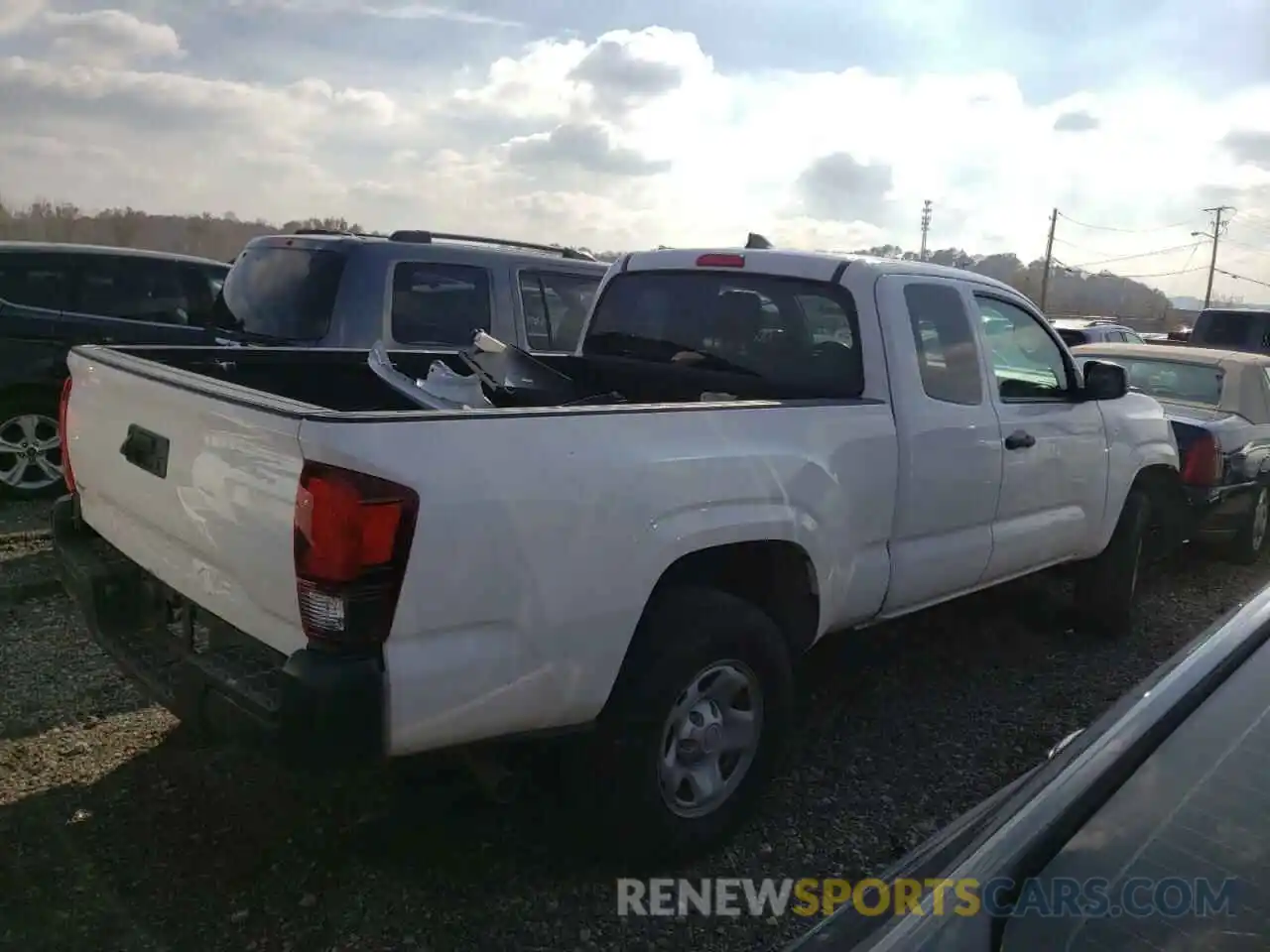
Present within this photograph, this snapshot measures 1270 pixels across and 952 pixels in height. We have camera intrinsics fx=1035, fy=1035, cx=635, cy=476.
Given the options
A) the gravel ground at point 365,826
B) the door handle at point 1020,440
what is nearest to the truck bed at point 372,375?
the door handle at point 1020,440

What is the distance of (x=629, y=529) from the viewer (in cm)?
279

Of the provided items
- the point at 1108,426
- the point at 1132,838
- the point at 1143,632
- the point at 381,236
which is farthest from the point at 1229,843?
the point at 381,236

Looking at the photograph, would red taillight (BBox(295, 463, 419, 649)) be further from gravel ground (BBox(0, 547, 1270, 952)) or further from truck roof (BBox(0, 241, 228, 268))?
truck roof (BBox(0, 241, 228, 268))

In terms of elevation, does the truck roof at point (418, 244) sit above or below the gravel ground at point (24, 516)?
above

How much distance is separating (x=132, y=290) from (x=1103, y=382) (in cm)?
670

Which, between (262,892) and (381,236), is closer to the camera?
(262,892)

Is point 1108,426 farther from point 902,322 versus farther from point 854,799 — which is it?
point 854,799

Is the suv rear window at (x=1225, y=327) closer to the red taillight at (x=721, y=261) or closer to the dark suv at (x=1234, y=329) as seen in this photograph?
the dark suv at (x=1234, y=329)

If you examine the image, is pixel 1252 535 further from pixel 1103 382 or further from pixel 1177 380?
pixel 1103 382

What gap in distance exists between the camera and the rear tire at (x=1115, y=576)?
A: 559 centimetres

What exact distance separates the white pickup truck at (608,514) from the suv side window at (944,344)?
0.05ft

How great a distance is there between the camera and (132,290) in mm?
7762

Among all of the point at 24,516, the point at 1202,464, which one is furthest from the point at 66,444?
the point at 1202,464

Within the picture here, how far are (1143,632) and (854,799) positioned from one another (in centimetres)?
295
